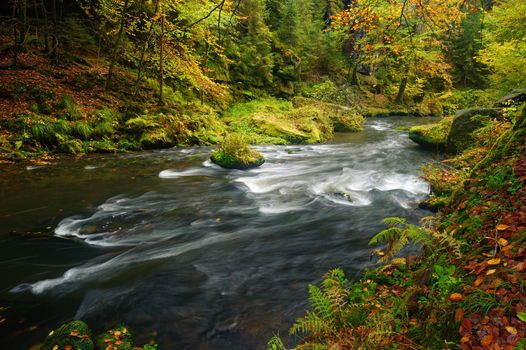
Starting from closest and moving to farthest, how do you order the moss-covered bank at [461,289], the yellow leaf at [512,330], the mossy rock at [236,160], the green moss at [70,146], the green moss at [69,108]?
the yellow leaf at [512,330] → the moss-covered bank at [461,289] → the green moss at [70,146] → the mossy rock at [236,160] → the green moss at [69,108]

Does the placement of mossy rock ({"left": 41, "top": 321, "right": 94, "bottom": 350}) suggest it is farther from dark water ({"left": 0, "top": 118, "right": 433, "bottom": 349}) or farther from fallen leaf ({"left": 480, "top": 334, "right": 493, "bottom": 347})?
fallen leaf ({"left": 480, "top": 334, "right": 493, "bottom": 347})

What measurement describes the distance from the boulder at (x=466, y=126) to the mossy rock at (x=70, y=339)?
410 inches

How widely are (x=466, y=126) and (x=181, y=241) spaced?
9394 millimetres

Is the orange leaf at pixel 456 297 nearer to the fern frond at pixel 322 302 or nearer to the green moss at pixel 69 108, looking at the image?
the fern frond at pixel 322 302

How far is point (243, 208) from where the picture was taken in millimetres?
7910

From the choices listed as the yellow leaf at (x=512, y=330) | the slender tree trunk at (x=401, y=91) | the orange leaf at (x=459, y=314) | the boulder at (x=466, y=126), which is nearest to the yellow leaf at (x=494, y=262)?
the orange leaf at (x=459, y=314)

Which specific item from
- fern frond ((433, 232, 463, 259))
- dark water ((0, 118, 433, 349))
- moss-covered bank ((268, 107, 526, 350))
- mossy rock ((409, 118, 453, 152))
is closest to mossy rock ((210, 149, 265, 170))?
dark water ((0, 118, 433, 349))

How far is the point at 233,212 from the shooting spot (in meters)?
7.62

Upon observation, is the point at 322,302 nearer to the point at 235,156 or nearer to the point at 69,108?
the point at 235,156

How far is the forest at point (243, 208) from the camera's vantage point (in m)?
2.95

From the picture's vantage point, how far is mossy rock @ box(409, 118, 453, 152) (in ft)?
41.7

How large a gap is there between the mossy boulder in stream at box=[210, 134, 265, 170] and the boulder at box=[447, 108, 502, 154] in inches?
255

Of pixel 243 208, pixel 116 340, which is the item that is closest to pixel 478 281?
pixel 116 340

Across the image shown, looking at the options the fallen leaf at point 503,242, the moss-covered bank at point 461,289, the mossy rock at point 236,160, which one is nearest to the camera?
the moss-covered bank at point 461,289
